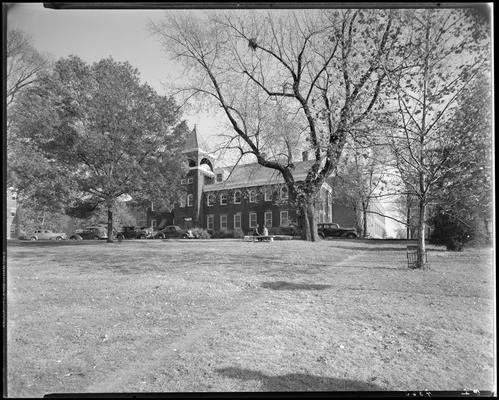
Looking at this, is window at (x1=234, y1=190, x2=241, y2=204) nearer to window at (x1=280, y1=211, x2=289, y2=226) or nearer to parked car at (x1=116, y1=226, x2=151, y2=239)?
parked car at (x1=116, y1=226, x2=151, y2=239)

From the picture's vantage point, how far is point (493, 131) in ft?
8.63

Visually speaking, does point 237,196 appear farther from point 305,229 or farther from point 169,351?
point 169,351

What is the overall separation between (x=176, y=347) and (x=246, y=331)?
0.86 metres

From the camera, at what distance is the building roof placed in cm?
1383

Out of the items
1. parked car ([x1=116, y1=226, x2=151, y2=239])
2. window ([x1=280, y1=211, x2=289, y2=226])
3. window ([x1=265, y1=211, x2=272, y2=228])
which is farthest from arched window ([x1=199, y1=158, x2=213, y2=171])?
window ([x1=280, y1=211, x2=289, y2=226])

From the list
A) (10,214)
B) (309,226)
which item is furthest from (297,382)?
(309,226)

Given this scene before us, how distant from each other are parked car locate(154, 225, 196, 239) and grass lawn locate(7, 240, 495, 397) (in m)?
5.78

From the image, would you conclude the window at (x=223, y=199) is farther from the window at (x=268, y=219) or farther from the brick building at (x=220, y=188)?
the window at (x=268, y=219)

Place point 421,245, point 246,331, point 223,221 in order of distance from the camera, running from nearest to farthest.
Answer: point 246,331
point 421,245
point 223,221

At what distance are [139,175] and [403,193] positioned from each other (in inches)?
344

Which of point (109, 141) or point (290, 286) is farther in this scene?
point (109, 141)

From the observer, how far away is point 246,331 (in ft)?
13.3

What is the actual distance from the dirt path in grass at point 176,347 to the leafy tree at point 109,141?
5.89m

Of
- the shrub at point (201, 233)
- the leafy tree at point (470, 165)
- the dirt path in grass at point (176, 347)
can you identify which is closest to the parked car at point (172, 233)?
the shrub at point (201, 233)
